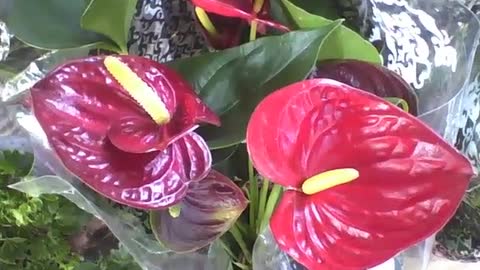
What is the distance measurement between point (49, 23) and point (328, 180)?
20 cm

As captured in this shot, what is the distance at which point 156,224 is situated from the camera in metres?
0.56

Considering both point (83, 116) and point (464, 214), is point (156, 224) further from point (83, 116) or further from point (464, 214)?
point (464, 214)

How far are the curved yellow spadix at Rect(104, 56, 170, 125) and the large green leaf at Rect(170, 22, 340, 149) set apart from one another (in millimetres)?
53

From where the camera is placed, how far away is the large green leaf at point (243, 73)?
552 mm

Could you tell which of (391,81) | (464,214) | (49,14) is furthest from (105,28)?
(464,214)

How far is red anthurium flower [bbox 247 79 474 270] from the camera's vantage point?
51 cm

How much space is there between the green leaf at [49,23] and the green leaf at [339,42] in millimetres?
118

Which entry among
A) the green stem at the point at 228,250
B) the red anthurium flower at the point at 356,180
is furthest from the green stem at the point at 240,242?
the red anthurium flower at the point at 356,180

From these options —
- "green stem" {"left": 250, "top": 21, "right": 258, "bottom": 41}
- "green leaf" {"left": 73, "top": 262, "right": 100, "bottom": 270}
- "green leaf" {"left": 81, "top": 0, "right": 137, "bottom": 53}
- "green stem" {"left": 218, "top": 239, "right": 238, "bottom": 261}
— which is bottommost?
"green leaf" {"left": 73, "top": 262, "right": 100, "bottom": 270}

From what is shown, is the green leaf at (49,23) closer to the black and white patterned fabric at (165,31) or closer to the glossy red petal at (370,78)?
the black and white patterned fabric at (165,31)

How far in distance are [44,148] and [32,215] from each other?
0.26 feet

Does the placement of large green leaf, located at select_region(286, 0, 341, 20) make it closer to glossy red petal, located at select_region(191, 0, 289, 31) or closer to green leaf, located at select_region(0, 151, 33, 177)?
glossy red petal, located at select_region(191, 0, 289, 31)

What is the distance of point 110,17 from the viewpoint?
56 centimetres

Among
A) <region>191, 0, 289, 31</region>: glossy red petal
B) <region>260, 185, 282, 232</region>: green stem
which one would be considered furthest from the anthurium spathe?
<region>260, 185, 282, 232</region>: green stem
